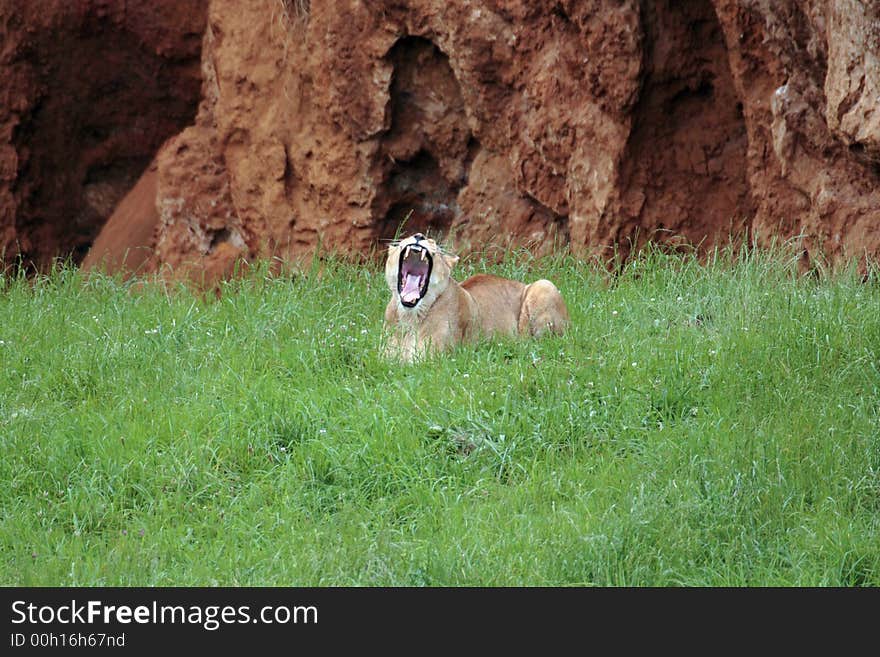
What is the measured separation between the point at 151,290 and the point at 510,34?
165 inches

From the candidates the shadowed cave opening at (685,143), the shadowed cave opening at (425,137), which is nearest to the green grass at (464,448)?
the shadowed cave opening at (685,143)

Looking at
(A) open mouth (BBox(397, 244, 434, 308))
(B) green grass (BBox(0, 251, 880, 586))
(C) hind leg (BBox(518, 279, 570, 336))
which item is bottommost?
(B) green grass (BBox(0, 251, 880, 586))

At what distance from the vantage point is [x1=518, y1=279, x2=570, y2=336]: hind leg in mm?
9750

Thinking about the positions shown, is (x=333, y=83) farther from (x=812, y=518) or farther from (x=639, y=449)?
(x=812, y=518)

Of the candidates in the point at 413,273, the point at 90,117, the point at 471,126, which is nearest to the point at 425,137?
the point at 471,126

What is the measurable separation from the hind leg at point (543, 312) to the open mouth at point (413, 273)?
3.01 ft

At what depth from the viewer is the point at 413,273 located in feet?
31.4

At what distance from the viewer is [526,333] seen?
985cm

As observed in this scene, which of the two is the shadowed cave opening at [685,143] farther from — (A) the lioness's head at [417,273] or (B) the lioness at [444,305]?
(A) the lioness's head at [417,273]

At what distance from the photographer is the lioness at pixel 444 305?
9.33m

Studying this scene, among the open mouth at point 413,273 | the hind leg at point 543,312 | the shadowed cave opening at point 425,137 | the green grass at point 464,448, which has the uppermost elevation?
the shadowed cave opening at point 425,137

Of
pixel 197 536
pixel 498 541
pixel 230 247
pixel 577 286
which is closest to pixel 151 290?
pixel 230 247

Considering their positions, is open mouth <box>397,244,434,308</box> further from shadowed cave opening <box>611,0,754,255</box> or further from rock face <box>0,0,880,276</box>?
shadowed cave opening <box>611,0,754,255</box>

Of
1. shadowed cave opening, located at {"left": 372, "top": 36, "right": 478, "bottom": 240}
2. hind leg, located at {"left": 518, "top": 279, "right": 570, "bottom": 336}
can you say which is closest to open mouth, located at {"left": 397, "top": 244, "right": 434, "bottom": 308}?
hind leg, located at {"left": 518, "top": 279, "right": 570, "bottom": 336}
